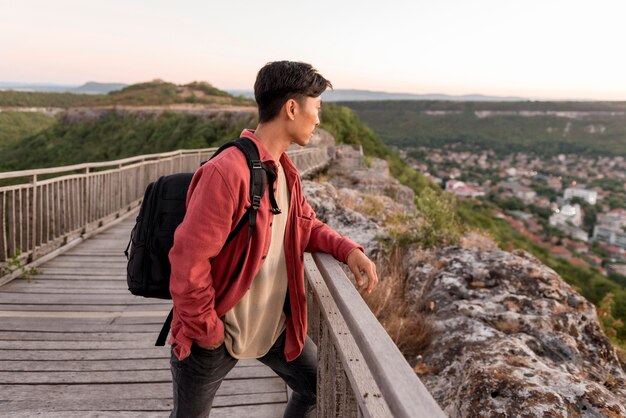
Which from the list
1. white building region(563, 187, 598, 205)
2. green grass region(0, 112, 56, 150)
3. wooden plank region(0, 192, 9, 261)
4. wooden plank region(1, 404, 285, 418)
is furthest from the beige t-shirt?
white building region(563, 187, 598, 205)

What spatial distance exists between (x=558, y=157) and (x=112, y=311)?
11215 centimetres

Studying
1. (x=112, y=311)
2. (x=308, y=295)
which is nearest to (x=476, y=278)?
(x=308, y=295)

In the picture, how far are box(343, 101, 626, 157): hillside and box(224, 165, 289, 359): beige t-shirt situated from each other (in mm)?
103106

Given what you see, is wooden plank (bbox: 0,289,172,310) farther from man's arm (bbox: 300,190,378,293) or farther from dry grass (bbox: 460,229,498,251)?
dry grass (bbox: 460,229,498,251)

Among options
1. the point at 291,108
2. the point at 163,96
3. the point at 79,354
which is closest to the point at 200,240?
the point at 291,108

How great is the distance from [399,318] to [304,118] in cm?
305

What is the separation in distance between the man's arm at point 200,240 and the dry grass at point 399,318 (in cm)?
268

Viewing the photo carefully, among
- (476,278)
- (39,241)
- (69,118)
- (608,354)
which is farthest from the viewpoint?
(69,118)

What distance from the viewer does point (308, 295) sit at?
8.81 ft

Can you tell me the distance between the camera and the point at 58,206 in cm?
623

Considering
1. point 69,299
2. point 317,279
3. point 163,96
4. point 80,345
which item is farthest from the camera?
point 163,96

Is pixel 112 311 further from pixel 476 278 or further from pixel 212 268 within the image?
pixel 476 278

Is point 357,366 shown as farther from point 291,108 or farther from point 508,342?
point 508,342

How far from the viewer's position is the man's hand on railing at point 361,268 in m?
1.88
